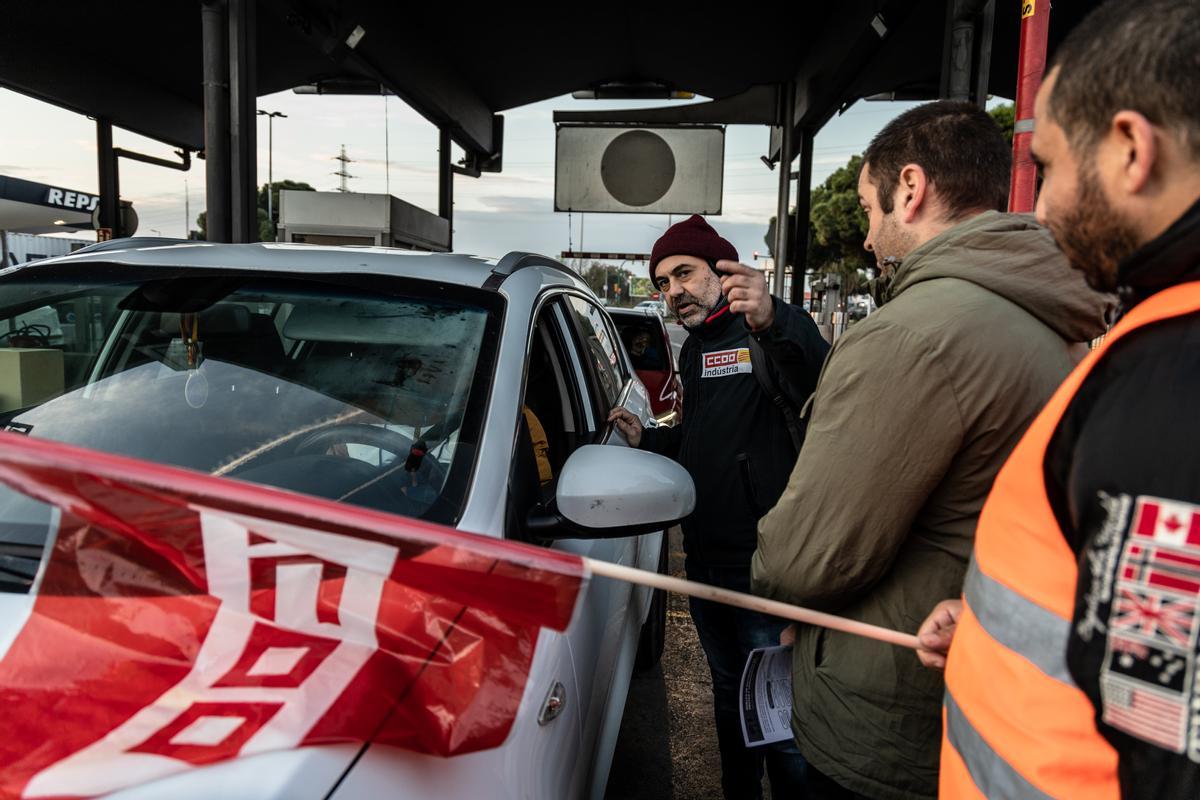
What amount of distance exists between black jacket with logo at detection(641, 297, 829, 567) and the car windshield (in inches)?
31.1

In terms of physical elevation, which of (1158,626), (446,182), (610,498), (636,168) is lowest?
(610,498)

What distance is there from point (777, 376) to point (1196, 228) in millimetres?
1681

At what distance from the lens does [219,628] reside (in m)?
1.05

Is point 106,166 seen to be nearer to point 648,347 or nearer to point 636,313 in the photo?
point 636,313

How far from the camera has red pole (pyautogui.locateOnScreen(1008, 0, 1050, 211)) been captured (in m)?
3.69

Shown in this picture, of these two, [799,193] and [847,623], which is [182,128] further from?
[847,623]

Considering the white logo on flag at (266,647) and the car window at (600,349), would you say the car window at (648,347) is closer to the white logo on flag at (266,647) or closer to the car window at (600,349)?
the car window at (600,349)

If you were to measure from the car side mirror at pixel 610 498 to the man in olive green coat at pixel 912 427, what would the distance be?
0.86ft

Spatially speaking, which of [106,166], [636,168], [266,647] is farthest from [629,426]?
[106,166]

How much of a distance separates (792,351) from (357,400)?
3.92ft


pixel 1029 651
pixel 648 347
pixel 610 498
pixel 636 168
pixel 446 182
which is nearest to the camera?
pixel 1029 651

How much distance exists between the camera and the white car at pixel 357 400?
1718mm

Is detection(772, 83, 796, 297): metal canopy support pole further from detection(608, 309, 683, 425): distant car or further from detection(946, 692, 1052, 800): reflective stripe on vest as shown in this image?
detection(946, 692, 1052, 800): reflective stripe on vest

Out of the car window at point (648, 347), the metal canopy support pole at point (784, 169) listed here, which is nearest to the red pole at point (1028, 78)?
the car window at point (648, 347)
